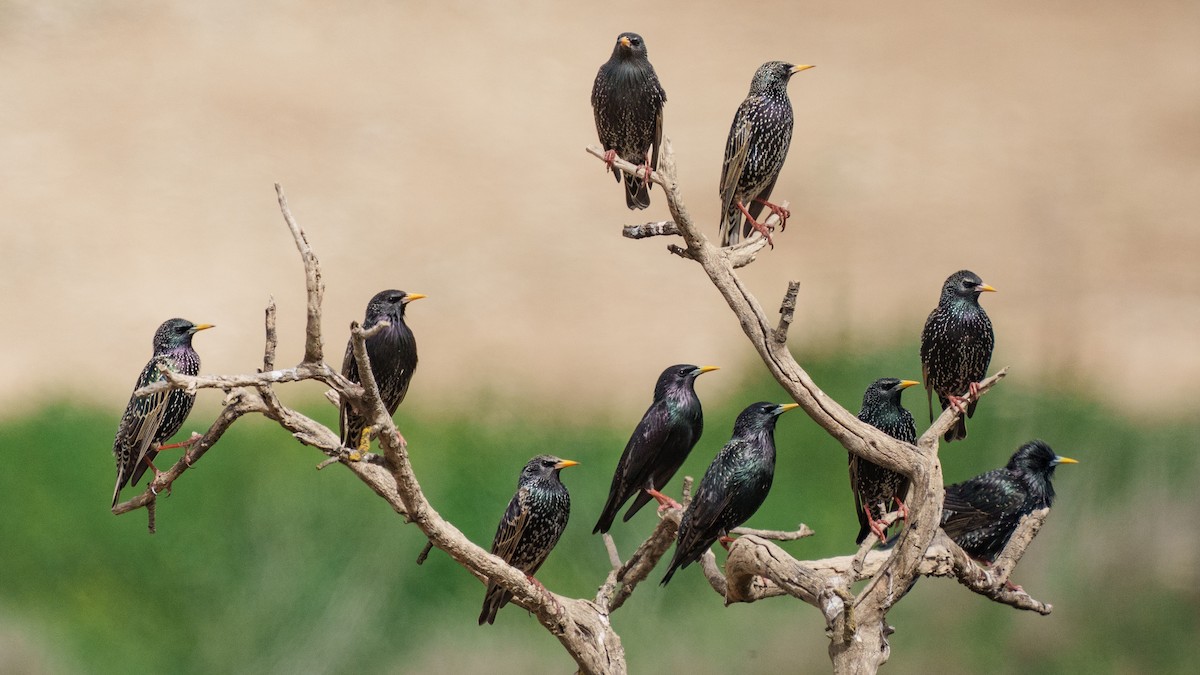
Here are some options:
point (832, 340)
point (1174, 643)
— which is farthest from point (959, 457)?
point (1174, 643)

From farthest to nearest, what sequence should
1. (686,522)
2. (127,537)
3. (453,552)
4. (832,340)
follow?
(832,340)
(127,537)
(686,522)
(453,552)

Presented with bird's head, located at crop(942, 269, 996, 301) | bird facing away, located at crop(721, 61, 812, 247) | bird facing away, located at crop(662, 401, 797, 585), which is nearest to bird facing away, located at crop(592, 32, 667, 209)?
bird facing away, located at crop(721, 61, 812, 247)

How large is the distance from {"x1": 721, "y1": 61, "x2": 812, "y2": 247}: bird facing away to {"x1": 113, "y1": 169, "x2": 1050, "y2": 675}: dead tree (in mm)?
267

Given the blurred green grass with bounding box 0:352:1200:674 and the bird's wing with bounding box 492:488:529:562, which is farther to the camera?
the blurred green grass with bounding box 0:352:1200:674

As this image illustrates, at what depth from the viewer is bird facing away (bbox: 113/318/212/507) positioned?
5645mm

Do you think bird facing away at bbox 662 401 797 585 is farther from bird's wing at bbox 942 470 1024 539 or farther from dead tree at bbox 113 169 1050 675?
bird's wing at bbox 942 470 1024 539

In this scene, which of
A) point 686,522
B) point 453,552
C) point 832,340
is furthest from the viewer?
point 832,340

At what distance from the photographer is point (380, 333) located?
16.8 ft

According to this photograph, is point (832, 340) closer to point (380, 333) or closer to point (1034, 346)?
point (1034, 346)

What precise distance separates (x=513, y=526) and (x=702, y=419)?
81 cm

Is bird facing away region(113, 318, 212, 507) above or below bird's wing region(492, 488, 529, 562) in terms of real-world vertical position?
above

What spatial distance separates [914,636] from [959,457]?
1.10 m

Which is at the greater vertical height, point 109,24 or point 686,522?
point 109,24

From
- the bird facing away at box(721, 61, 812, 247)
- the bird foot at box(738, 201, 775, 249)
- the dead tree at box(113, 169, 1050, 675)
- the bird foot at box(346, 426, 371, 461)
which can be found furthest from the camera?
the bird facing away at box(721, 61, 812, 247)
